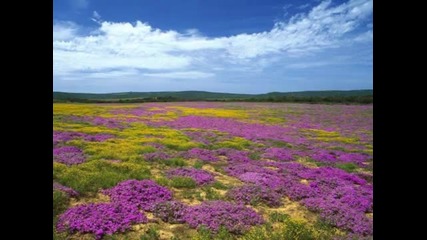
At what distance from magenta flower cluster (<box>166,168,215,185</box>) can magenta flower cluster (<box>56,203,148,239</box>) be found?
432 centimetres

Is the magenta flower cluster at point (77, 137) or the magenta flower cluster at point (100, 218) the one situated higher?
the magenta flower cluster at point (77, 137)

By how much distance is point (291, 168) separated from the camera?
680 inches

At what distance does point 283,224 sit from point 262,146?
50.9 ft

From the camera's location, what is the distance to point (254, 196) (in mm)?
11812

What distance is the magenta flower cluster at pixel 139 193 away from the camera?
10.5 meters

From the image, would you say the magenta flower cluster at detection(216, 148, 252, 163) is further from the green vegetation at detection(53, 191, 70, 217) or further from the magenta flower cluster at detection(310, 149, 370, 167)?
the green vegetation at detection(53, 191, 70, 217)

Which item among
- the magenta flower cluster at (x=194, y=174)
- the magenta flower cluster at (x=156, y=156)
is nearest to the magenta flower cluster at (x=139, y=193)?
the magenta flower cluster at (x=194, y=174)

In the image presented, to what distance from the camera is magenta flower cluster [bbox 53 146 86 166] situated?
1566cm

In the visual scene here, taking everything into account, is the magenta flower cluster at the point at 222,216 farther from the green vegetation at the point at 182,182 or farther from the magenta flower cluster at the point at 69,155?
the magenta flower cluster at the point at 69,155

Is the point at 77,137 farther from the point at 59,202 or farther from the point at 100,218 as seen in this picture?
the point at 100,218

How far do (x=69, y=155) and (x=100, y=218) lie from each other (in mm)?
9466

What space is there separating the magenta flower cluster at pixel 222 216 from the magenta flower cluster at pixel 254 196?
3.15 feet
